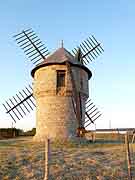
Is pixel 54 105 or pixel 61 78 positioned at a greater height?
pixel 61 78

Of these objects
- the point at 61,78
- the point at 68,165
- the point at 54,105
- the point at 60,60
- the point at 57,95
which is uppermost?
the point at 60,60

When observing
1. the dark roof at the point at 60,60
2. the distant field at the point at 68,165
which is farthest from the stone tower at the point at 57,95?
the distant field at the point at 68,165

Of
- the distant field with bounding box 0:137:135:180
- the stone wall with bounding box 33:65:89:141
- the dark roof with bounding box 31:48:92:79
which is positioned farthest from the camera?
the dark roof with bounding box 31:48:92:79

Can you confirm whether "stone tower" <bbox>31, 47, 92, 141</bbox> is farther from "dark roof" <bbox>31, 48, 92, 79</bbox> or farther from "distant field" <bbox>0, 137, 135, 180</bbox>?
"distant field" <bbox>0, 137, 135, 180</bbox>

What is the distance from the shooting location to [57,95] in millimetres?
20516

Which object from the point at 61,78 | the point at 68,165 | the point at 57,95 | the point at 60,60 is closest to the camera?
the point at 68,165

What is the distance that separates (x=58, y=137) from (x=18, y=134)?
60.5 feet

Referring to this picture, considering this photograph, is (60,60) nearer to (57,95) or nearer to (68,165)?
(57,95)

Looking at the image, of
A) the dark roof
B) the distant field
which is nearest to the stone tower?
the dark roof

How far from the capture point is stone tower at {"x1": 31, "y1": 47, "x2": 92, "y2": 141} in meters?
20.0

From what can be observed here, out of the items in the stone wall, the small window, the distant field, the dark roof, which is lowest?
the distant field

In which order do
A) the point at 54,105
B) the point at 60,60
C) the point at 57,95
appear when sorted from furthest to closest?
the point at 60,60 < the point at 57,95 < the point at 54,105

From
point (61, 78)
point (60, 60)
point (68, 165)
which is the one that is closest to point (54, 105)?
point (61, 78)

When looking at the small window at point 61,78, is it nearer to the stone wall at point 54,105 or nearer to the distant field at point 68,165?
the stone wall at point 54,105
